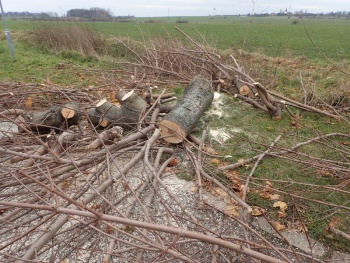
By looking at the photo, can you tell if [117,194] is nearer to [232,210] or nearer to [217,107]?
[232,210]

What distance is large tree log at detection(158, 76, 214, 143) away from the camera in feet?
12.2

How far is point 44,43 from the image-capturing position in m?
13.7

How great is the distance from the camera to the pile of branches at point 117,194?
1617mm

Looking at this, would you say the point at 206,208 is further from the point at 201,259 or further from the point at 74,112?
the point at 74,112

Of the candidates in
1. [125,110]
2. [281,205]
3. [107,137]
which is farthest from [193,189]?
[125,110]

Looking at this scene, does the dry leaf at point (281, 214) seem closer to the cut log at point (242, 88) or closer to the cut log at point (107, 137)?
the cut log at point (107, 137)

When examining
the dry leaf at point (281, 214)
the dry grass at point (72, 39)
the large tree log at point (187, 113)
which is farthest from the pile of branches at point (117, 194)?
the dry grass at point (72, 39)

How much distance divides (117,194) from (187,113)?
156cm

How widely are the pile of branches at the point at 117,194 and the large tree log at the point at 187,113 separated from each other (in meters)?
0.15

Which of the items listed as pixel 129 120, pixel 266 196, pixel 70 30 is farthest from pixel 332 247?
pixel 70 30

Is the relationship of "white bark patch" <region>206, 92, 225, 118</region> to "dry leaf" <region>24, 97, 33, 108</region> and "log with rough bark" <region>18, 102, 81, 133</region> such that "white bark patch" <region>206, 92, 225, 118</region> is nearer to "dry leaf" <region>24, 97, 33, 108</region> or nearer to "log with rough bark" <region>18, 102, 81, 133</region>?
"log with rough bark" <region>18, 102, 81, 133</region>

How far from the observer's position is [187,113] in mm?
3891

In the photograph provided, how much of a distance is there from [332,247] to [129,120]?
3009 mm

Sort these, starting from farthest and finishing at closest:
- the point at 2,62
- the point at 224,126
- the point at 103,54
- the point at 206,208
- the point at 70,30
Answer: the point at 70,30, the point at 103,54, the point at 2,62, the point at 224,126, the point at 206,208
